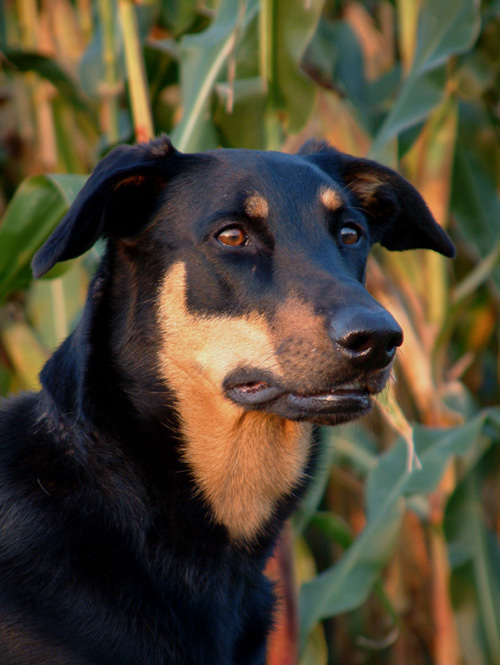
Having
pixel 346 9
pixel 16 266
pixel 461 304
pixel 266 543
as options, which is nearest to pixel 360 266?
pixel 266 543

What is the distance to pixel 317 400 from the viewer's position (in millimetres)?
1957

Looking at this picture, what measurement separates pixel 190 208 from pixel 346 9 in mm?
3043

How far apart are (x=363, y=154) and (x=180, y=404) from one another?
6.95 feet

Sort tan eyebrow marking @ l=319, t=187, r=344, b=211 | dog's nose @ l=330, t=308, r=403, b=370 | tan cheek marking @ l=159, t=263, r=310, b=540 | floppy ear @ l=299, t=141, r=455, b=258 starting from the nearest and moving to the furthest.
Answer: dog's nose @ l=330, t=308, r=403, b=370, tan cheek marking @ l=159, t=263, r=310, b=540, tan eyebrow marking @ l=319, t=187, r=344, b=211, floppy ear @ l=299, t=141, r=455, b=258

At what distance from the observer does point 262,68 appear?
299 centimetres

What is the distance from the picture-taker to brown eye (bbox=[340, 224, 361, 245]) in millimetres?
2319

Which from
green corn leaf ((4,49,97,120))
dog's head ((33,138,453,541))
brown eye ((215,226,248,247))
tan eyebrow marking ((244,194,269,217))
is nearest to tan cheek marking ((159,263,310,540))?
dog's head ((33,138,453,541))

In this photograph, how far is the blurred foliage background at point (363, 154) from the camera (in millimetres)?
2986

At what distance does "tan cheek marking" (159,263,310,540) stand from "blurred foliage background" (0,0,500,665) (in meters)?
0.28

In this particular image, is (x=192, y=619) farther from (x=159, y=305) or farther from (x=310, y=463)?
(x=159, y=305)

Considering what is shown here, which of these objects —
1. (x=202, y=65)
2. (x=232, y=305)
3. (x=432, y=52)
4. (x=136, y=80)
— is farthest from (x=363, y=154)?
(x=232, y=305)

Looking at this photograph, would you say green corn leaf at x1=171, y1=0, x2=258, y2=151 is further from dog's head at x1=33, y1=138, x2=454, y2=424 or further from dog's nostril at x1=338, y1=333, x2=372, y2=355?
dog's nostril at x1=338, y1=333, x2=372, y2=355

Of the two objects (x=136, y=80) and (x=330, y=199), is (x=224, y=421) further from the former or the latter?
(x=136, y=80)

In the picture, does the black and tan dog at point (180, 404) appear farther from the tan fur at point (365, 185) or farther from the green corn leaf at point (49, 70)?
the green corn leaf at point (49, 70)
